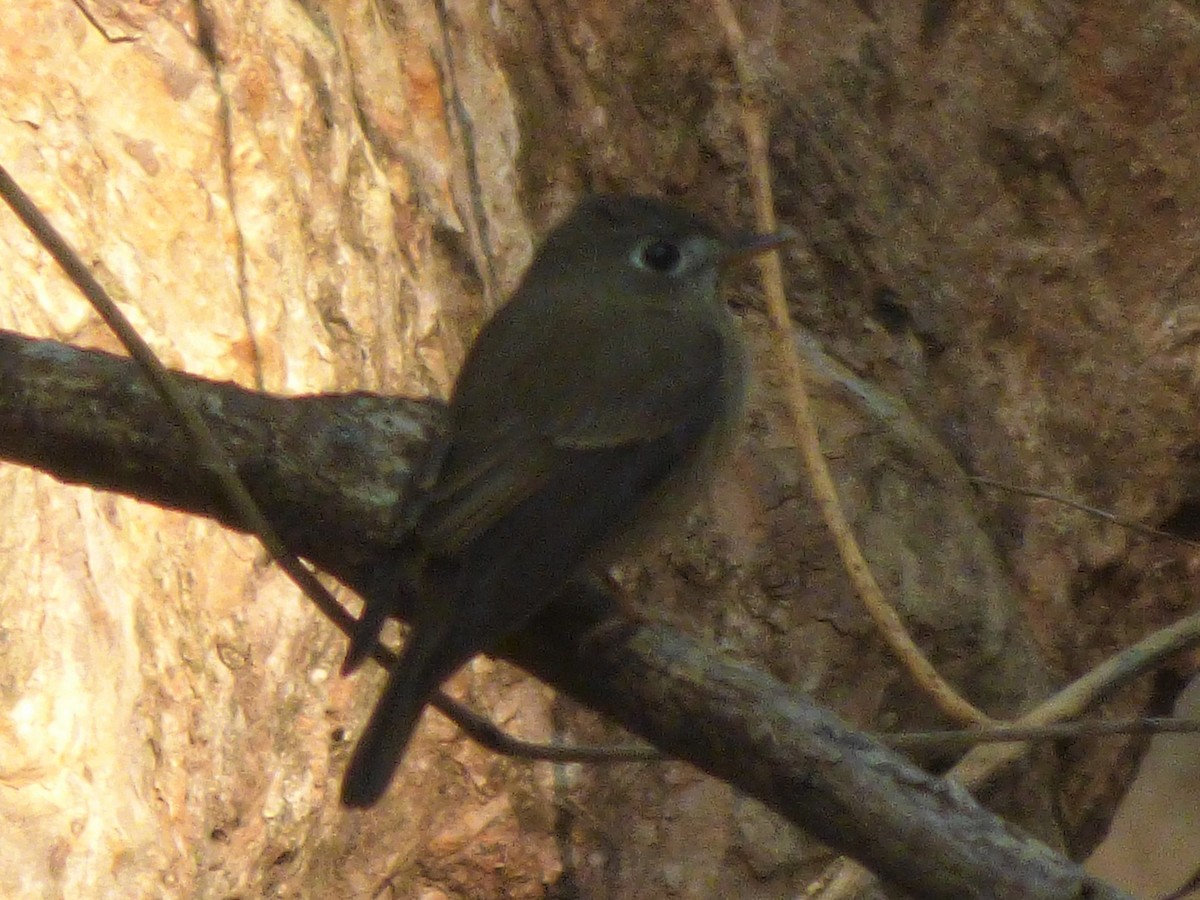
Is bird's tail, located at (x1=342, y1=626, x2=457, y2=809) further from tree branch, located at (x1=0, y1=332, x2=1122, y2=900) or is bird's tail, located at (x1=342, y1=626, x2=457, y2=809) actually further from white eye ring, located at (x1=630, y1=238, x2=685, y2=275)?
white eye ring, located at (x1=630, y1=238, x2=685, y2=275)

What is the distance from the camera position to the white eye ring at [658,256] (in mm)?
3770

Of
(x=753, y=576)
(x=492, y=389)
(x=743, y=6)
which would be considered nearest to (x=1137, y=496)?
(x=753, y=576)

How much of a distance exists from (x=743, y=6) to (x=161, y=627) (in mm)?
2286

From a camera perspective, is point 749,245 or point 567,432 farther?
point 749,245

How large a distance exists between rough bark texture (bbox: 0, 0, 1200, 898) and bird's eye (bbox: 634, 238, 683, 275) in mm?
696

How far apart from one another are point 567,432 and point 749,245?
719 mm

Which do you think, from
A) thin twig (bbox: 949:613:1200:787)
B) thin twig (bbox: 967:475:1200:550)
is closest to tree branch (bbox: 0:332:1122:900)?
thin twig (bbox: 949:613:1200:787)

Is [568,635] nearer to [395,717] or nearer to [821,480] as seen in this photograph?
Answer: [395,717]

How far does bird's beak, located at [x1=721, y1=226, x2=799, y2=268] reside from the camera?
11.7ft

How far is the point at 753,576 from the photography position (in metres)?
4.27

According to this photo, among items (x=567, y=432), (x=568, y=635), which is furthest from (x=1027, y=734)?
(x=567, y=432)

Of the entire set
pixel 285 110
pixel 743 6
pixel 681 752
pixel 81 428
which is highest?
pixel 743 6

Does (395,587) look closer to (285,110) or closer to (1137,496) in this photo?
(285,110)

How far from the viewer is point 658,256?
379 cm
